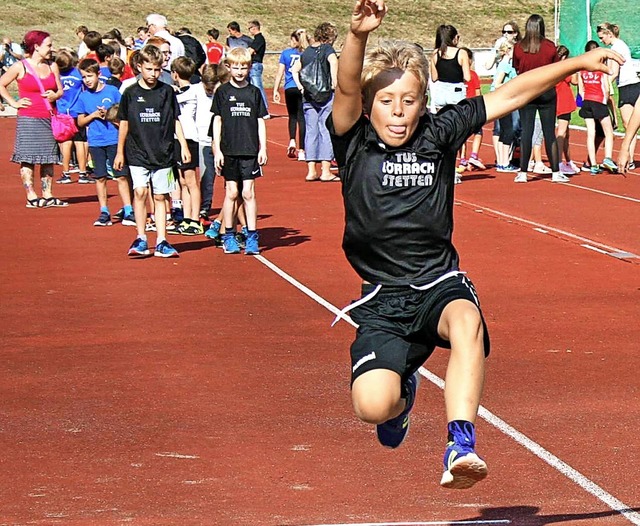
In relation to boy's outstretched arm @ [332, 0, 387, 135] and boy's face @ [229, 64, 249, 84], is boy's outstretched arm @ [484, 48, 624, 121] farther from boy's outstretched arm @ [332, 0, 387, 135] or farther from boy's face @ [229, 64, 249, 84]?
boy's face @ [229, 64, 249, 84]

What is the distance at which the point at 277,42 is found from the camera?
56.5 metres

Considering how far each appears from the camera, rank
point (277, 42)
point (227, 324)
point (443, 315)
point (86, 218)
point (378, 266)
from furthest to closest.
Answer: point (277, 42) < point (86, 218) < point (227, 324) < point (378, 266) < point (443, 315)

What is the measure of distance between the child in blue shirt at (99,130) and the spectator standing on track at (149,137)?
230cm

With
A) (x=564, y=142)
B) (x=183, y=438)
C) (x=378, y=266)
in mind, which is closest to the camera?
(x=378, y=266)

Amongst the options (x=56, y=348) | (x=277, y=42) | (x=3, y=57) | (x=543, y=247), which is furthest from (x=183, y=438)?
(x=277, y=42)

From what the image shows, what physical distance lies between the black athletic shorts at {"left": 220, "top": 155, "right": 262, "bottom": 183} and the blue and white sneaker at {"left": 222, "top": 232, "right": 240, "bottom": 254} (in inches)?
24.2

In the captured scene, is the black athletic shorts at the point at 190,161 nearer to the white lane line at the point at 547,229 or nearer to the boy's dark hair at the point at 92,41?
the boy's dark hair at the point at 92,41

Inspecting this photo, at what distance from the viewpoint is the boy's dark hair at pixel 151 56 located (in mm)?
12781

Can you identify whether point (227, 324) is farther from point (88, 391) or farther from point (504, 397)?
point (504, 397)

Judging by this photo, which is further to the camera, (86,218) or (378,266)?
(86,218)

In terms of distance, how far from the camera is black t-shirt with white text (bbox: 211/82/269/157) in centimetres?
1306

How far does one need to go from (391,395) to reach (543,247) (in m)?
8.80

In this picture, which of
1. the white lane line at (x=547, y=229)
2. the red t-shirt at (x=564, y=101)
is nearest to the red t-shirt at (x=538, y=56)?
the red t-shirt at (x=564, y=101)

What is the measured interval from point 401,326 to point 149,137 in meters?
8.15
